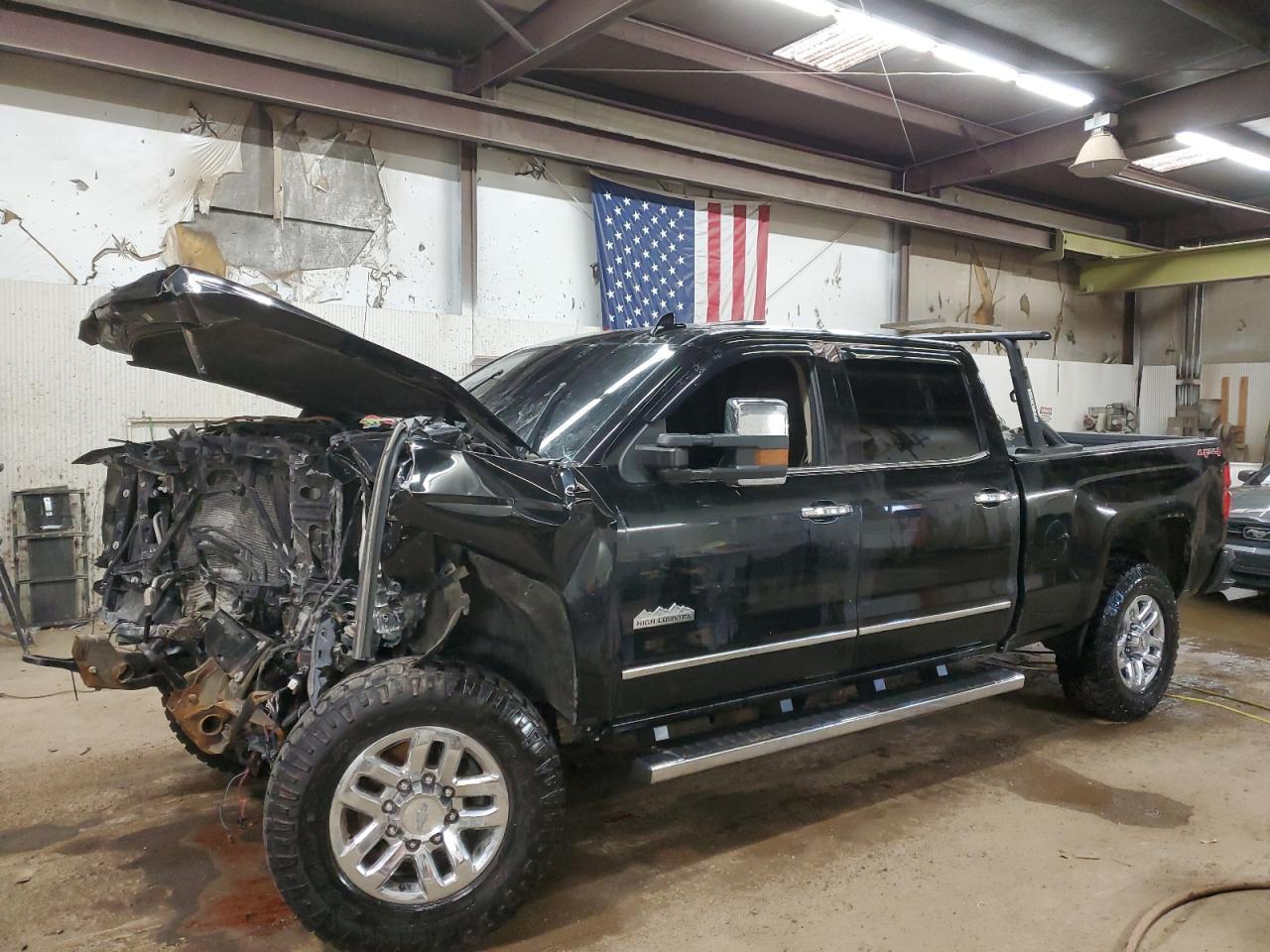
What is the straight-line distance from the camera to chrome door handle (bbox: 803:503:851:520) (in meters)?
3.14

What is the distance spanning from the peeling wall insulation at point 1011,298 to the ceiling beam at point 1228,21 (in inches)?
166

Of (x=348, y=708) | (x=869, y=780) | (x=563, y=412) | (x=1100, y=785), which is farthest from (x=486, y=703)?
(x=1100, y=785)

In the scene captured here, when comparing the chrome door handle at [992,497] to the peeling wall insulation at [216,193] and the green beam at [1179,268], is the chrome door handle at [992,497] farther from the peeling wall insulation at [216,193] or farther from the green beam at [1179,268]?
the green beam at [1179,268]

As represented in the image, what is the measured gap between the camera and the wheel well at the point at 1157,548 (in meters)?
4.41

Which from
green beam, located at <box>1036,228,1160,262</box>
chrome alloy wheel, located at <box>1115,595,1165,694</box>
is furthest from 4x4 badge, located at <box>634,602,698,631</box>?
green beam, located at <box>1036,228,1160,262</box>

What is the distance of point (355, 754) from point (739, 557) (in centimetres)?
136

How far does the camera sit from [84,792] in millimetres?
3520

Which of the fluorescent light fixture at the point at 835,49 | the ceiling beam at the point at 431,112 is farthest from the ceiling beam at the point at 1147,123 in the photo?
the fluorescent light fixture at the point at 835,49

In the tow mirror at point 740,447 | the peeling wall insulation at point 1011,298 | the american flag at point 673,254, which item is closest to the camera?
the tow mirror at point 740,447

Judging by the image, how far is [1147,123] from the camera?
28.4 feet

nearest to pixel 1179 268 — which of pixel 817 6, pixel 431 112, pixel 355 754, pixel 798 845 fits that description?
pixel 817 6

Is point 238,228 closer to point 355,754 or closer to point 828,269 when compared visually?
point 355,754

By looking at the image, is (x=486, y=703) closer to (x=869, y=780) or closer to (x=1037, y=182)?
(x=869, y=780)

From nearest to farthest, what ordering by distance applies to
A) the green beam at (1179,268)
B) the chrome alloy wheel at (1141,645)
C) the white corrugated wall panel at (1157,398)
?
the chrome alloy wheel at (1141,645) < the green beam at (1179,268) < the white corrugated wall panel at (1157,398)
